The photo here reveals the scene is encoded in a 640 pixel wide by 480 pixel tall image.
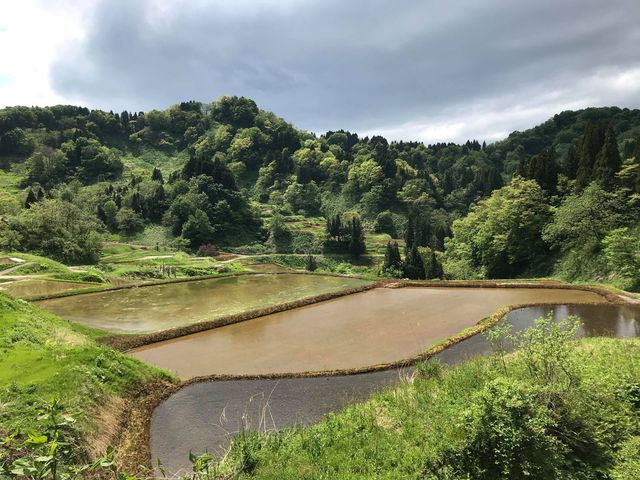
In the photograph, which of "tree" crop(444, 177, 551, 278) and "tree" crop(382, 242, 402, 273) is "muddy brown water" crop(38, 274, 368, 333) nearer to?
"tree" crop(444, 177, 551, 278)

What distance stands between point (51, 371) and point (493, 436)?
462 inches

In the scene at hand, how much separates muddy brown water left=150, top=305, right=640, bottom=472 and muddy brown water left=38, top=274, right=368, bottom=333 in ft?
28.3

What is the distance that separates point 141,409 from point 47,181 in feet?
351

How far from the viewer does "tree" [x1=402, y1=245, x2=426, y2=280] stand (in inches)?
1924

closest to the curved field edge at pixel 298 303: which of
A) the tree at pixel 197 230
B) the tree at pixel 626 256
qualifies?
the tree at pixel 626 256

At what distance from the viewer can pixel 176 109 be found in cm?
15712

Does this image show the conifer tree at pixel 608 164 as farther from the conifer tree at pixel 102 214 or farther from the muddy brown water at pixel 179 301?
the conifer tree at pixel 102 214

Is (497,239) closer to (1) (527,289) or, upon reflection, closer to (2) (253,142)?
(1) (527,289)

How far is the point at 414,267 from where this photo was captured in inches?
1933

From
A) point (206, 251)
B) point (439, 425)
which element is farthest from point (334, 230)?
point (439, 425)

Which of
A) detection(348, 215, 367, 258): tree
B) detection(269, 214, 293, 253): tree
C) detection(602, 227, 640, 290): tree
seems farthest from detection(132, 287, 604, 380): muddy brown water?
detection(269, 214, 293, 253): tree

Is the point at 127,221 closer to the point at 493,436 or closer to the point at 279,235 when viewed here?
the point at 279,235

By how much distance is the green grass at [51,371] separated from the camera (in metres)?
9.26

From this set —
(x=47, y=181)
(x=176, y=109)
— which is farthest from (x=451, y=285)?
(x=176, y=109)
